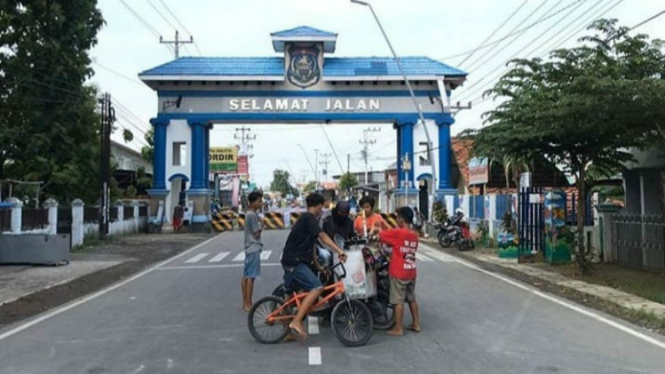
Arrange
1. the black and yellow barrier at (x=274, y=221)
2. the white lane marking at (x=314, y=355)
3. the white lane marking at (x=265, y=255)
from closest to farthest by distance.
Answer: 1. the white lane marking at (x=314, y=355)
2. the white lane marking at (x=265, y=255)
3. the black and yellow barrier at (x=274, y=221)

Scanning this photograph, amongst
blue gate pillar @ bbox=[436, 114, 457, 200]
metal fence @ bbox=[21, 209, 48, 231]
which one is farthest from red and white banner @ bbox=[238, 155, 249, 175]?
metal fence @ bbox=[21, 209, 48, 231]

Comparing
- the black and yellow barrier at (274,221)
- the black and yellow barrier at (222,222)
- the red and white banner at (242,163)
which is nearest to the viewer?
the black and yellow barrier at (222,222)

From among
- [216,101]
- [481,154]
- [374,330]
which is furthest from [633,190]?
[216,101]

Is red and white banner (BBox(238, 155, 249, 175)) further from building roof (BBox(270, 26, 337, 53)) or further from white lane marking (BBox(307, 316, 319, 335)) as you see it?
white lane marking (BBox(307, 316, 319, 335))

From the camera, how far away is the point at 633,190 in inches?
780

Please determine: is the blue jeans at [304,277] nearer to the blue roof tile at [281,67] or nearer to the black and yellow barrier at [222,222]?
the blue roof tile at [281,67]

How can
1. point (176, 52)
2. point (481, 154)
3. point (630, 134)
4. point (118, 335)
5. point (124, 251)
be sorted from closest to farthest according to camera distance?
point (118, 335) → point (630, 134) → point (481, 154) → point (124, 251) → point (176, 52)

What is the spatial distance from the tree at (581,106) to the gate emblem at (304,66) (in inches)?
953

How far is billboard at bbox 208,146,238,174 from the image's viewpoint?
67.2 m

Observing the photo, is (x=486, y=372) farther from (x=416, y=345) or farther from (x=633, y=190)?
(x=633, y=190)

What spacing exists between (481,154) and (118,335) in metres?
11.8

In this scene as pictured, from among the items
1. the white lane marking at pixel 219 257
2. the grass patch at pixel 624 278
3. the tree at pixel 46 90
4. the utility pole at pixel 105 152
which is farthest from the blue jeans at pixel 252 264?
the tree at pixel 46 90

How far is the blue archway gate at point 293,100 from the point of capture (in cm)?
4038

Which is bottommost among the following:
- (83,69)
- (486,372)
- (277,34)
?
(486,372)
